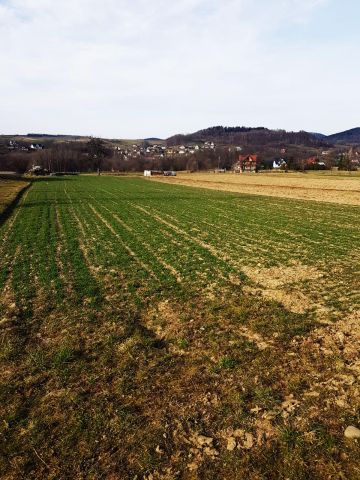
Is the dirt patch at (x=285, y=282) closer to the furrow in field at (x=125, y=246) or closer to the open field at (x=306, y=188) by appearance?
the furrow in field at (x=125, y=246)

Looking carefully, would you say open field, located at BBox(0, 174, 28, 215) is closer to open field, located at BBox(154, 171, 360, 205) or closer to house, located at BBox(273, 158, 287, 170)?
open field, located at BBox(154, 171, 360, 205)

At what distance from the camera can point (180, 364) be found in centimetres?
723

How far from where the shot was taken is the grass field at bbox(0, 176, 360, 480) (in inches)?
195

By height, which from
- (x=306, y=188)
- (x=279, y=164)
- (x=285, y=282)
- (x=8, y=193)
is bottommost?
(x=285, y=282)

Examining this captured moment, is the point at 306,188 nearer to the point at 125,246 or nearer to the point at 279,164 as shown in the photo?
the point at 125,246

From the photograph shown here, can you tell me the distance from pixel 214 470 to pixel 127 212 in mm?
26382

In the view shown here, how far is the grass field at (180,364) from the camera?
4.95 m

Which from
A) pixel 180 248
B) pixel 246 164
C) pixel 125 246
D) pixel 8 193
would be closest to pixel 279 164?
pixel 246 164

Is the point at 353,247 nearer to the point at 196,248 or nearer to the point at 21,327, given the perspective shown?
the point at 196,248

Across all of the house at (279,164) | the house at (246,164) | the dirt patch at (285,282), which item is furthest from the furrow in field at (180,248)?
the house at (246,164)

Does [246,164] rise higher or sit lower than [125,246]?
higher

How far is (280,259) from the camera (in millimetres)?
14383

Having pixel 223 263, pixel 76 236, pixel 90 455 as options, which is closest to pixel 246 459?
pixel 90 455

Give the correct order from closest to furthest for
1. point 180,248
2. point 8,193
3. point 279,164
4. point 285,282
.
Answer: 1. point 285,282
2. point 180,248
3. point 8,193
4. point 279,164
